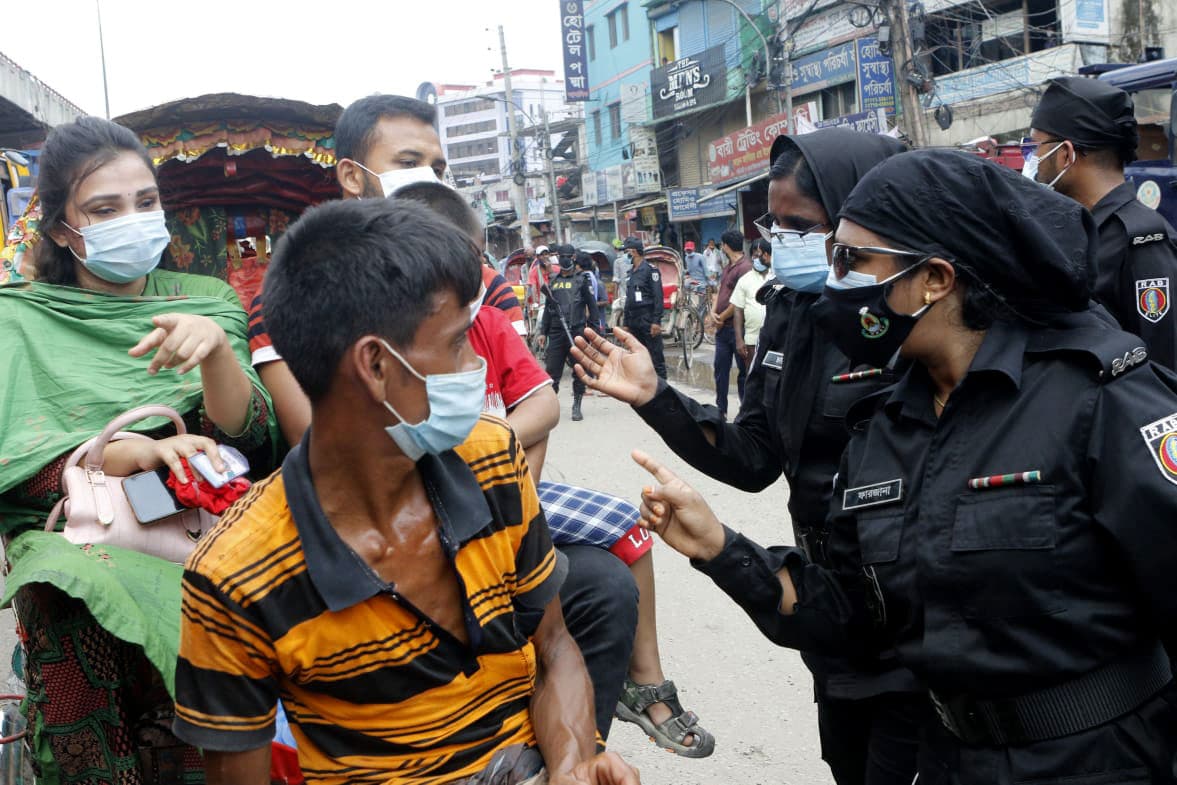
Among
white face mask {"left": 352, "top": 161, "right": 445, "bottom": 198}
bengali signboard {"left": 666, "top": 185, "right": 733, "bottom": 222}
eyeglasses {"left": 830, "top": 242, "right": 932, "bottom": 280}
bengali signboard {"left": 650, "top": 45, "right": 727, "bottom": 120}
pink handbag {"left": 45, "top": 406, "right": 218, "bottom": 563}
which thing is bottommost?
pink handbag {"left": 45, "top": 406, "right": 218, "bottom": 563}

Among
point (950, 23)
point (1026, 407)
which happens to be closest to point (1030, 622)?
point (1026, 407)

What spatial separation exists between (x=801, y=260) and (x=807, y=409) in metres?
0.43

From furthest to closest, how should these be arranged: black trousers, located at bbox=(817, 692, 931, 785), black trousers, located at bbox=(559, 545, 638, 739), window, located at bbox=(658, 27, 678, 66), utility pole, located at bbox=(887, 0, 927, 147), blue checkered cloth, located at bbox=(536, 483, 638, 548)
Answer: window, located at bbox=(658, 27, 678, 66), utility pole, located at bbox=(887, 0, 927, 147), blue checkered cloth, located at bbox=(536, 483, 638, 548), black trousers, located at bbox=(559, 545, 638, 739), black trousers, located at bbox=(817, 692, 931, 785)

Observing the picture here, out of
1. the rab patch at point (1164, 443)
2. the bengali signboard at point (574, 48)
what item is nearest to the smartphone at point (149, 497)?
the rab patch at point (1164, 443)

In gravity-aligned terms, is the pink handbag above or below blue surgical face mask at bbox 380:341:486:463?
below

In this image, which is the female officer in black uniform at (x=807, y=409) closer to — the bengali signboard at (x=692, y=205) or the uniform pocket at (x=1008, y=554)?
the uniform pocket at (x=1008, y=554)

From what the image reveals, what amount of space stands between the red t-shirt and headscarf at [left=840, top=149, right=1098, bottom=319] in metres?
1.21

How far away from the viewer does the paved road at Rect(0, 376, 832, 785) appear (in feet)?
12.9

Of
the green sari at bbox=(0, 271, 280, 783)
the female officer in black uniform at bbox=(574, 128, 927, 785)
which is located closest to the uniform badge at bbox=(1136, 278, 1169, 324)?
the female officer in black uniform at bbox=(574, 128, 927, 785)

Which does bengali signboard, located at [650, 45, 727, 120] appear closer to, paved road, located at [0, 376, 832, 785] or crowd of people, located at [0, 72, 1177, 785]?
paved road, located at [0, 376, 832, 785]

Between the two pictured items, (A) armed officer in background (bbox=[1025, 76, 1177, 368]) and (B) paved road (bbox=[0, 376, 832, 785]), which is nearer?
(A) armed officer in background (bbox=[1025, 76, 1177, 368])

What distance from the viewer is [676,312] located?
17.2 m

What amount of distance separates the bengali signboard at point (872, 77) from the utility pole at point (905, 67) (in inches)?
153

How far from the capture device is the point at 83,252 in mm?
2727
